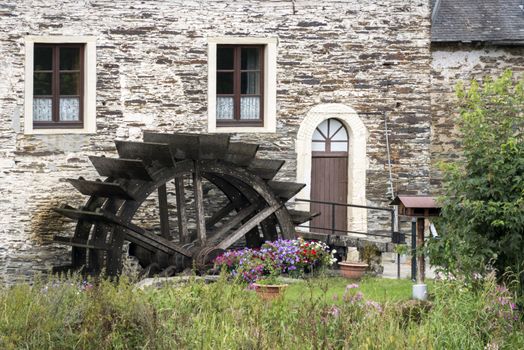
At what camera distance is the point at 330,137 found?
67.3 feet

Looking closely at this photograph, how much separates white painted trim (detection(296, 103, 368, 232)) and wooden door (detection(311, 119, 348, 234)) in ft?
0.46

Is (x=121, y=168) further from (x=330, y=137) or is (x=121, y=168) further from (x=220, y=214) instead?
(x=330, y=137)

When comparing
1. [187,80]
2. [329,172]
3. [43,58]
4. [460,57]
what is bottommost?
[329,172]

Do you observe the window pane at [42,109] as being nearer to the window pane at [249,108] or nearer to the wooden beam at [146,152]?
the wooden beam at [146,152]

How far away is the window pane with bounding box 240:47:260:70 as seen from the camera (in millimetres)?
20047

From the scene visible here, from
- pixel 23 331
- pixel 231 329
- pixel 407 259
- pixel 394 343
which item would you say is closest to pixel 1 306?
pixel 23 331

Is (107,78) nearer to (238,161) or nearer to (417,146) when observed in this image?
(238,161)

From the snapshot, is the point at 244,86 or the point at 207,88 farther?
the point at 244,86

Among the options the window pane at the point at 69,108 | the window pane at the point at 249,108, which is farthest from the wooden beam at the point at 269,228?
the window pane at the point at 69,108

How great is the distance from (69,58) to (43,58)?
37 centimetres

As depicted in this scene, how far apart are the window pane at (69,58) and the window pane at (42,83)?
0.80 feet

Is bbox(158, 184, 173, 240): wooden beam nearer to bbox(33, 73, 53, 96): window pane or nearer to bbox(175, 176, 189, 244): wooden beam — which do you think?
bbox(175, 176, 189, 244): wooden beam

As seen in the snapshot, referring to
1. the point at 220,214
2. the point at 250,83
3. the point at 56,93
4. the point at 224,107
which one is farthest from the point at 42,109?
the point at 250,83

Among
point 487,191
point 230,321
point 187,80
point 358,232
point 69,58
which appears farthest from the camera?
point 358,232
